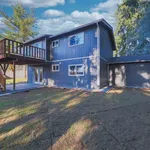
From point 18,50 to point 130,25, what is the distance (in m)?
17.1

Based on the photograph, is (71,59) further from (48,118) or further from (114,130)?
(114,130)

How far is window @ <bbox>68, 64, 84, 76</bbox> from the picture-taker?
11.6 metres

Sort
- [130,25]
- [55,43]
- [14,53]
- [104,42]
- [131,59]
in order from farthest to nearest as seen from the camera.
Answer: [130,25], [55,43], [104,42], [131,59], [14,53]

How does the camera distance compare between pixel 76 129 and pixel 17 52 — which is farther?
pixel 17 52

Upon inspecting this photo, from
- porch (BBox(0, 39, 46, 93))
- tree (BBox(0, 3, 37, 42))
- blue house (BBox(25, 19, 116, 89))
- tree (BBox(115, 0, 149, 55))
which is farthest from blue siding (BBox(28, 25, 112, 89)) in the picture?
tree (BBox(0, 3, 37, 42))

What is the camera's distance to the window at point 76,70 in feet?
38.1

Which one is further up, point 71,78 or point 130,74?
point 130,74

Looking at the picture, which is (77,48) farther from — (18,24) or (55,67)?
(18,24)

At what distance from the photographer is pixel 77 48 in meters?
11.8

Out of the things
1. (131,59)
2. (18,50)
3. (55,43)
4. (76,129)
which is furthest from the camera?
(55,43)

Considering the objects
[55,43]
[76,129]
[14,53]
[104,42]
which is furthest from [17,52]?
[76,129]

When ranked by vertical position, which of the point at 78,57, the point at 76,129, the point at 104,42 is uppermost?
the point at 104,42

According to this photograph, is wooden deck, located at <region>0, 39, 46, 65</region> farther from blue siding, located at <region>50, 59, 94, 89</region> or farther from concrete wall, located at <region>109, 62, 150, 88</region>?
concrete wall, located at <region>109, 62, 150, 88</region>

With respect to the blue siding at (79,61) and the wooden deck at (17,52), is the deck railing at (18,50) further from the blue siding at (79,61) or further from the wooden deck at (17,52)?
the blue siding at (79,61)
